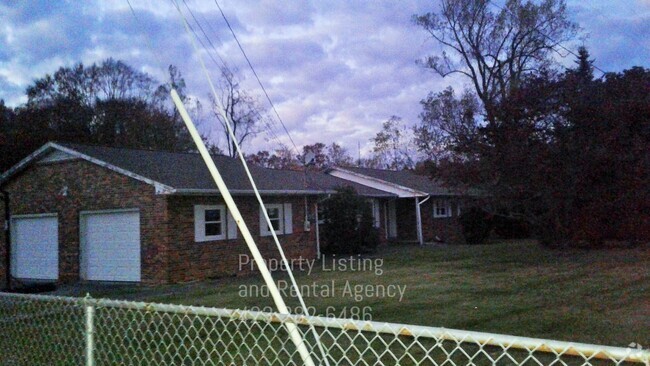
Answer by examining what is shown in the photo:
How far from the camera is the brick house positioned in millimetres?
15977

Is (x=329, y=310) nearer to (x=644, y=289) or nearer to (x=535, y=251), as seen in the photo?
(x=644, y=289)

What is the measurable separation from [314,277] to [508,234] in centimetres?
1780

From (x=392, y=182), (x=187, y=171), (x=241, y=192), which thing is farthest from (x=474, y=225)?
(x=187, y=171)

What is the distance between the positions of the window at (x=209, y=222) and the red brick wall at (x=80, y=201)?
1.22 m

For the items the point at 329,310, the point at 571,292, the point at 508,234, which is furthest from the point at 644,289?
the point at 508,234

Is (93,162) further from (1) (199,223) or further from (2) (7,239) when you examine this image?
(2) (7,239)

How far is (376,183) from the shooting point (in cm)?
2941

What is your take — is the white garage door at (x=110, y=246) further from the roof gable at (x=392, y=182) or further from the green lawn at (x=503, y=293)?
the roof gable at (x=392, y=182)

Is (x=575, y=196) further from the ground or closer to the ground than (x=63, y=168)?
closer to the ground

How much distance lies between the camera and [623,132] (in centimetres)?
1634

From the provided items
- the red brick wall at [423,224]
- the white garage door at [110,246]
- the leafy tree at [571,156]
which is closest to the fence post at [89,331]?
the white garage door at [110,246]

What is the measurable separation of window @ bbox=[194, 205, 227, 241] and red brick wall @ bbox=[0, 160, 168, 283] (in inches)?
48.2

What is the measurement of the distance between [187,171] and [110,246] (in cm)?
316

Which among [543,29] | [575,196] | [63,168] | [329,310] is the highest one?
[543,29]
